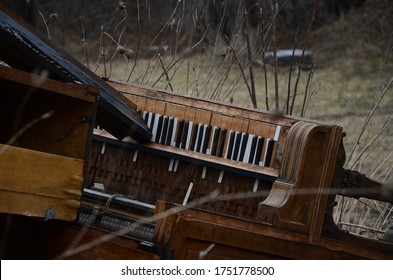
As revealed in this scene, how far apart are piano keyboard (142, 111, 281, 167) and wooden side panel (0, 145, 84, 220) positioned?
55.0 inches

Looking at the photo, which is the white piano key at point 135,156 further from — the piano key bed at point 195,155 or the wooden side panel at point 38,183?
the wooden side panel at point 38,183

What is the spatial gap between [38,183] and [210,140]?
168 centimetres

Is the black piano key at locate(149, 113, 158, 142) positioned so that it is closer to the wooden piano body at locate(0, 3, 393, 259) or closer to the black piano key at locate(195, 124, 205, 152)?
the wooden piano body at locate(0, 3, 393, 259)

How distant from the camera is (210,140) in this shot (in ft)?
20.9

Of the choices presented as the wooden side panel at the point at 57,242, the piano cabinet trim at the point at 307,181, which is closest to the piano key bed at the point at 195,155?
the wooden side panel at the point at 57,242

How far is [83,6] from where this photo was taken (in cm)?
2609

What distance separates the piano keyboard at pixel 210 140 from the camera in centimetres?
621

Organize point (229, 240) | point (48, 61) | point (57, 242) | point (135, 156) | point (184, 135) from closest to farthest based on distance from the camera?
1. point (229, 240)
2. point (57, 242)
3. point (48, 61)
4. point (184, 135)
5. point (135, 156)

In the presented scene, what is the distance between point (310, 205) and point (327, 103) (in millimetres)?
12994

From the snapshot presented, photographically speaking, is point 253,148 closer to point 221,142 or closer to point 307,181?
point 221,142

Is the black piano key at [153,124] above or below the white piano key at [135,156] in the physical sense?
above

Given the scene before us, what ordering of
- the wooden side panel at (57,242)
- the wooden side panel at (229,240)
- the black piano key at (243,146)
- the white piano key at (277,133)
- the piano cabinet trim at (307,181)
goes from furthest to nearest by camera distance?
the black piano key at (243,146) → the white piano key at (277,133) → the piano cabinet trim at (307,181) → the wooden side panel at (57,242) → the wooden side panel at (229,240)

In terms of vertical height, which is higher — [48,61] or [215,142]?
[48,61]

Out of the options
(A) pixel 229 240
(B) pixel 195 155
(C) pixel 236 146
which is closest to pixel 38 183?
(A) pixel 229 240
